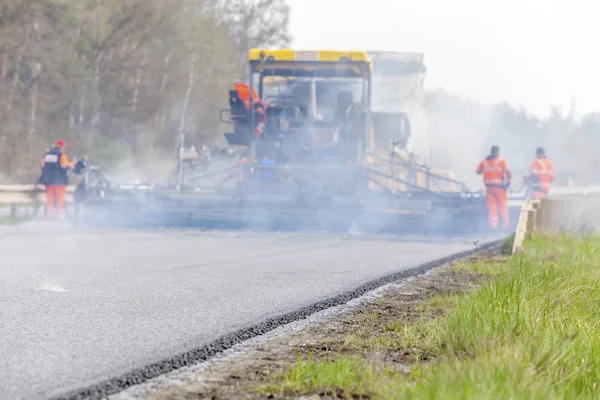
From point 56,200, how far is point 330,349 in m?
15.7

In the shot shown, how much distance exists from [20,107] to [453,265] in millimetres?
28716

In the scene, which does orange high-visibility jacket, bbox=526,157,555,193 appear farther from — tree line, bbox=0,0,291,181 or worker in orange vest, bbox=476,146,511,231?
tree line, bbox=0,0,291,181

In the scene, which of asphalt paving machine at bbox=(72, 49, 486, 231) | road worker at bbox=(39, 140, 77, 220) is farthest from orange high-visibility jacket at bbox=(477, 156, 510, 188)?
road worker at bbox=(39, 140, 77, 220)

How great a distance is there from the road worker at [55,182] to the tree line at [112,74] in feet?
41.7

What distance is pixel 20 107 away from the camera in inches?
1502

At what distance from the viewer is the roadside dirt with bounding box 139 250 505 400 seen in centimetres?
457

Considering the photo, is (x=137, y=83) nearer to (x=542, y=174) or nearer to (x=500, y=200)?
(x=542, y=174)

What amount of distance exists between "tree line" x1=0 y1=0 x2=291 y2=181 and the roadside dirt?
2609 cm

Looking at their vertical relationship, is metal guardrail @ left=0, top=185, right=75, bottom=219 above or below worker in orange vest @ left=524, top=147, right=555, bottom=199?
below

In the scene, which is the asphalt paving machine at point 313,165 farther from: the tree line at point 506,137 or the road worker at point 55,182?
the tree line at point 506,137

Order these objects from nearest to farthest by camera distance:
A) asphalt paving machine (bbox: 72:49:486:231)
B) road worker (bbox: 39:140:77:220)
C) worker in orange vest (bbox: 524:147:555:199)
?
asphalt paving machine (bbox: 72:49:486:231), road worker (bbox: 39:140:77:220), worker in orange vest (bbox: 524:147:555:199)

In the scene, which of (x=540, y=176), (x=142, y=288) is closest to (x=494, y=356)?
(x=142, y=288)

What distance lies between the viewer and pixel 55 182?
20625mm

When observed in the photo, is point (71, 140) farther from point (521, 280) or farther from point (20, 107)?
point (521, 280)
